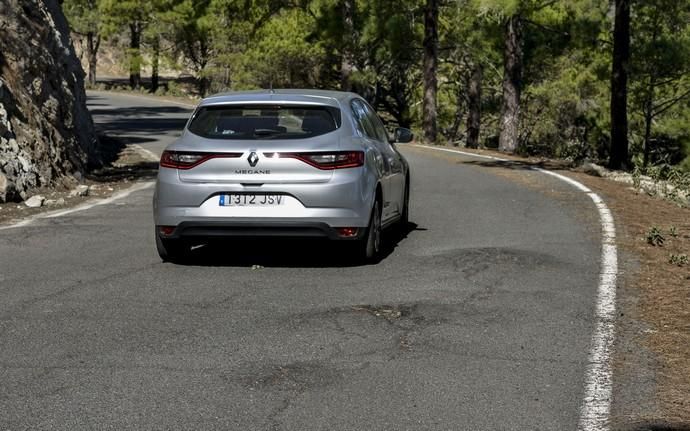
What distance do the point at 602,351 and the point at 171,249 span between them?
15.5ft

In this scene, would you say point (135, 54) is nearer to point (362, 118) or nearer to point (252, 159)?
point (362, 118)

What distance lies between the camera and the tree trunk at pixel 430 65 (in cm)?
3794

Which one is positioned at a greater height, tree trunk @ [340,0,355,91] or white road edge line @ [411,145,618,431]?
tree trunk @ [340,0,355,91]

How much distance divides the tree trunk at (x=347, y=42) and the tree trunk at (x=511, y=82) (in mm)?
9755

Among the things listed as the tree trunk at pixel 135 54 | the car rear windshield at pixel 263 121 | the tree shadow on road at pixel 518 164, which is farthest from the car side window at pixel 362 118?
the tree trunk at pixel 135 54

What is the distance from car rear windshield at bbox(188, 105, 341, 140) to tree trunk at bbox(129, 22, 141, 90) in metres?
60.7

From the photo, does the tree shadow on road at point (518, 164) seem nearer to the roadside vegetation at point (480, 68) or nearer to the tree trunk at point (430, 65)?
the roadside vegetation at point (480, 68)

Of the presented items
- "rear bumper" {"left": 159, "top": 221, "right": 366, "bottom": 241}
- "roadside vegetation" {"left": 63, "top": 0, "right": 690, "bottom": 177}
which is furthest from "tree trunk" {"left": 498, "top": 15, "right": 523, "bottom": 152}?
"rear bumper" {"left": 159, "top": 221, "right": 366, "bottom": 241}

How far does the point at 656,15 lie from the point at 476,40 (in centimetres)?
1019

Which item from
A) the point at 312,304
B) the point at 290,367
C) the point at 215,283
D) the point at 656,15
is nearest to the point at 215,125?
the point at 215,283

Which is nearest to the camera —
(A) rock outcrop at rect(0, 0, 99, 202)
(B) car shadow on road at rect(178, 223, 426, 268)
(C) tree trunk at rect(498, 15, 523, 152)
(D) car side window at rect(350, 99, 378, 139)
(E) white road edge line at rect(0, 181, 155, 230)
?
(B) car shadow on road at rect(178, 223, 426, 268)

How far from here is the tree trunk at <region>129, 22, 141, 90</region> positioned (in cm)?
6931

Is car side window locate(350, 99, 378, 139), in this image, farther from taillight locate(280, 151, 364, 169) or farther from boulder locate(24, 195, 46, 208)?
boulder locate(24, 195, 46, 208)

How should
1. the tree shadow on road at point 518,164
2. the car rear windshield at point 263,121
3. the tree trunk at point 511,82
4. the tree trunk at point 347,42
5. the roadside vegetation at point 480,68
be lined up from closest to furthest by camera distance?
the car rear windshield at point 263,121, the tree shadow on road at point 518,164, the tree trunk at point 511,82, the roadside vegetation at point 480,68, the tree trunk at point 347,42
